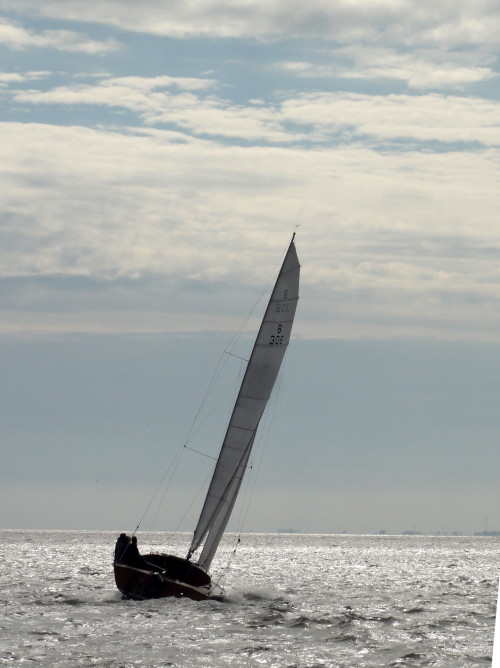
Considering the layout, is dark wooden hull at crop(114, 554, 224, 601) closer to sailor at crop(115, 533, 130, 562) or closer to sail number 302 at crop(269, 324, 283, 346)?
sailor at crop(115, 533, 130, 562)

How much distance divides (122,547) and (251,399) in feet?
24.0

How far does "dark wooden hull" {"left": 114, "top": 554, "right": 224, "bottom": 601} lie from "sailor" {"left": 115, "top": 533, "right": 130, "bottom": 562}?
0.84 ft

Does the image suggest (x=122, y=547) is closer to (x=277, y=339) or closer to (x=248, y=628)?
(x=248, y=628)

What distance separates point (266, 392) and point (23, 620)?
12083 mm

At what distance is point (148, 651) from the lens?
28.1 metres

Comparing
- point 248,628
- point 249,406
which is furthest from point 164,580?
point 249,406

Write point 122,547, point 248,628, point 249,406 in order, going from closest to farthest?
point 248,628 < point 122,547 < point 249,406

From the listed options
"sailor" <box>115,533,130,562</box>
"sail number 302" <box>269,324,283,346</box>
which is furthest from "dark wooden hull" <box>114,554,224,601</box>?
"sail number 302" <box>269,324,283,346</box>

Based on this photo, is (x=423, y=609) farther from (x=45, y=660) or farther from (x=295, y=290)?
(x=45, y=660)

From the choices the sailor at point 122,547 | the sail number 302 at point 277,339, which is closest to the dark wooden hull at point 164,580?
the sailor at point 122,547

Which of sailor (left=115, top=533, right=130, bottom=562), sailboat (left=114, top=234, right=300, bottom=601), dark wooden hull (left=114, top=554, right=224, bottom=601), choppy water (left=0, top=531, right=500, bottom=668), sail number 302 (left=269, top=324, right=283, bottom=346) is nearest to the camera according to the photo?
choppy water (left=0, top=531, right=500, bottom=668)

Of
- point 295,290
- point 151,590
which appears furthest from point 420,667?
point 295,290

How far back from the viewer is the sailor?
38125 millimetres

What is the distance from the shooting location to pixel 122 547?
3844 cm
